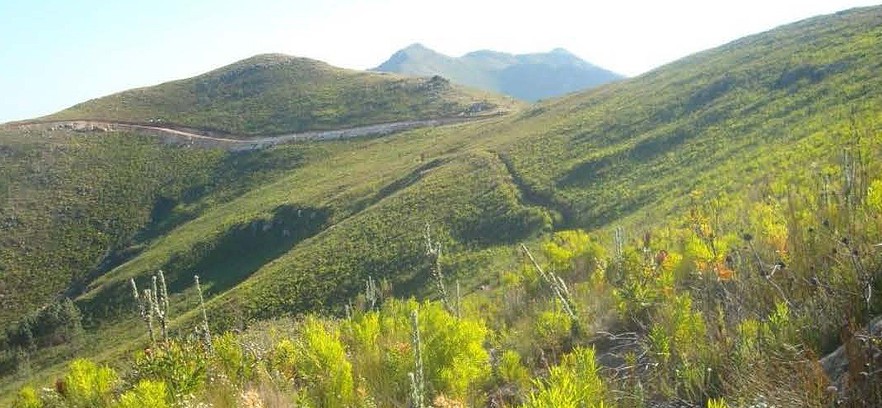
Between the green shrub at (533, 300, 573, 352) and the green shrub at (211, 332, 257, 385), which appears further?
the green shrub at (533, 300, 573, 352)

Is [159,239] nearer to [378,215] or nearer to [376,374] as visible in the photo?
[378,215]

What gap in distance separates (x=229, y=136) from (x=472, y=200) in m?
62.9

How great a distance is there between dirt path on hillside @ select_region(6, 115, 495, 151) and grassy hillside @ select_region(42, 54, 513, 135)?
2.73m

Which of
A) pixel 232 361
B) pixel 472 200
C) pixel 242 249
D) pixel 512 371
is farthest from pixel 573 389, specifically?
pixel 242 249

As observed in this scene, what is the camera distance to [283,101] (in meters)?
107

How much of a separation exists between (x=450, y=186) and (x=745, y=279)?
42.9 meters

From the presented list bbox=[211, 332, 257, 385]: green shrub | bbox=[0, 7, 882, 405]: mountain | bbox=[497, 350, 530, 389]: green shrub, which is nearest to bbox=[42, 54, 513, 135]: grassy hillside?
bbox=[0, 7, 882, 405]: mountain

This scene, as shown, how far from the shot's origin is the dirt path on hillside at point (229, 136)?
8812 cm

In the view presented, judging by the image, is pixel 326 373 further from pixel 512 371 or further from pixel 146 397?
pixel 512 371

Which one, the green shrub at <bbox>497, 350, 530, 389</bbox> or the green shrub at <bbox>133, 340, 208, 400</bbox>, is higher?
the green shrub at <bbox>133, 340, 208, 400</bbox>

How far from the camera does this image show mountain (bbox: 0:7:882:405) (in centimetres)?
758

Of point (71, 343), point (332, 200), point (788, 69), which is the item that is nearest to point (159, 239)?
point (71, 343)

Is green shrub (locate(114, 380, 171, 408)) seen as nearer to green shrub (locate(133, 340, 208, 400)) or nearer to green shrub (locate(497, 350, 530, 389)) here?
green shrub (locate(133, 340, 208, 400))

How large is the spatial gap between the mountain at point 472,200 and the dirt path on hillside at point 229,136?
9.65 feet
